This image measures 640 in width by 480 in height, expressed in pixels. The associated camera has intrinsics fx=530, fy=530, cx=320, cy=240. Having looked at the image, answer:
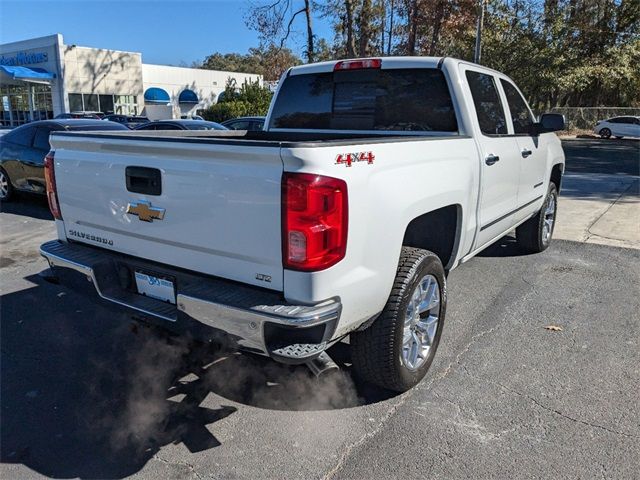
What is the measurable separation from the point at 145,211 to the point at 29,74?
37.4m

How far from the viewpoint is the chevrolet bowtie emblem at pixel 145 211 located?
292 centimetres

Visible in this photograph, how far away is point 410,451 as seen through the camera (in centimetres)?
277

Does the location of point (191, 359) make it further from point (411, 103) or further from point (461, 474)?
point (411, 103)

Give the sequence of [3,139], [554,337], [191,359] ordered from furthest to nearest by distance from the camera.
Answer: [3,139] → [554,337] → [191,359]

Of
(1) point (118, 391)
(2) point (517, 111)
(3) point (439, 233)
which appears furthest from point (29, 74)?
(3) point (439, 233)

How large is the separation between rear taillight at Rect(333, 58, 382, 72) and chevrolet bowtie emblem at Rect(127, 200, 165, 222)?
224 cm

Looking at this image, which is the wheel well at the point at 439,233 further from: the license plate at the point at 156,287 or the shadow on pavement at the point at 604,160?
the shadow on pavement at the point at 604,160

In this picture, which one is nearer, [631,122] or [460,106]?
[460,106]

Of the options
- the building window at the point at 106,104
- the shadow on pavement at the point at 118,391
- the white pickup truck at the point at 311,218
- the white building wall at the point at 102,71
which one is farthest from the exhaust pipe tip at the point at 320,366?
the building window at the point at 106,104

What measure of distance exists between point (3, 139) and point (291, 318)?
872 centimetres

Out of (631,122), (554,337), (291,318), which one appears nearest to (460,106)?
(554,337)

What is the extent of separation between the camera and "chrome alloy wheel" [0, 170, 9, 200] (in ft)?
30.4

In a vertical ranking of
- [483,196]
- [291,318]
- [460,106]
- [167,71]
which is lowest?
[291,318]

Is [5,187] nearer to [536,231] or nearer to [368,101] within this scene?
[368,101]
